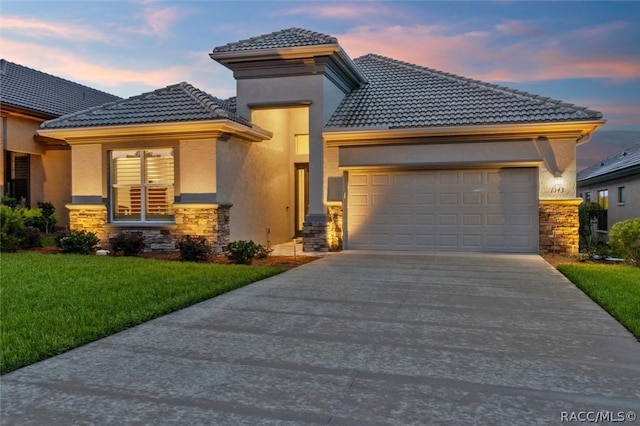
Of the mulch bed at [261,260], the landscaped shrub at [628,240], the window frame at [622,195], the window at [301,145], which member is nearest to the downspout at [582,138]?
the landscaped shrub at [628,240]

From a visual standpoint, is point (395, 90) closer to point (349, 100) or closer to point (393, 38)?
point (349, 100)

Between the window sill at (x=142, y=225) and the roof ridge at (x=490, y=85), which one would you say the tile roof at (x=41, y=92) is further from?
the roof ridge at (x=490, y=85)

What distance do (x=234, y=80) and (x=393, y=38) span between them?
21.9 ft

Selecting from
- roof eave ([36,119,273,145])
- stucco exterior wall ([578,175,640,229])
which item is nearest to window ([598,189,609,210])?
stucco exterior wall ([578,175,640,229])

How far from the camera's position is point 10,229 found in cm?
1248

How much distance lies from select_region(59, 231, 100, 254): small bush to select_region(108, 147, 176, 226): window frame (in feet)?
3.66

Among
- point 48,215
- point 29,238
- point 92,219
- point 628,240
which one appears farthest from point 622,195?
point 48,215

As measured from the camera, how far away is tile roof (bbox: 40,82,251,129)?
12461 mm

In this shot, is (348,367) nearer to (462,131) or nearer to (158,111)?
(462,131)

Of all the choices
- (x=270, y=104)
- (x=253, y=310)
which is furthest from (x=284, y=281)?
(x=270, y=104)

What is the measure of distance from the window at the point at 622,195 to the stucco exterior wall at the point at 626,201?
101 millimetres

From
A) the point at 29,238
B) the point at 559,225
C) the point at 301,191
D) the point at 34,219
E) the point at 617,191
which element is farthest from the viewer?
the point at 617,191

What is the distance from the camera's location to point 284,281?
28.7ft

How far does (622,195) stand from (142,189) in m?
18.4
